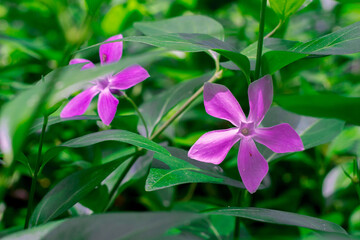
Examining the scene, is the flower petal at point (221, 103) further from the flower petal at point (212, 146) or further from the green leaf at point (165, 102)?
the green leaf at point (165, 102)

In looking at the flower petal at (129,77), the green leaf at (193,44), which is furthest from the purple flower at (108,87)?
the green leaf at (193,44)

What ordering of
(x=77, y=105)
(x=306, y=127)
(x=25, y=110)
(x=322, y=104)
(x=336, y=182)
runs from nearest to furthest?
(x=25, y=110) → (x=322, y=104) → (x=77, y=105) → (x=306, y=127) → (x=336, y=182)

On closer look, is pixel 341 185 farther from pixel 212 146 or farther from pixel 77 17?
pixel 77 17

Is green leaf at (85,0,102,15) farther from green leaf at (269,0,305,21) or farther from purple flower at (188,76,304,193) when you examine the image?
green leaf at (269,0,305,21)

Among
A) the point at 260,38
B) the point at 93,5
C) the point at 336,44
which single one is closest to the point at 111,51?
the point at 93,5

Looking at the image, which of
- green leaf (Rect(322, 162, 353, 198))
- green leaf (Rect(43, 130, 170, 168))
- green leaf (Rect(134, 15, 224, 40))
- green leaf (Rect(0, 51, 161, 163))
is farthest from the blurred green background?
green leaf (Rect(0, 51, 161, 163))

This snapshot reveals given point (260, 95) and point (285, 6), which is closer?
point (260, 95)

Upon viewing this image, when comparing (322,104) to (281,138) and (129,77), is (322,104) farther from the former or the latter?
(129,77)
